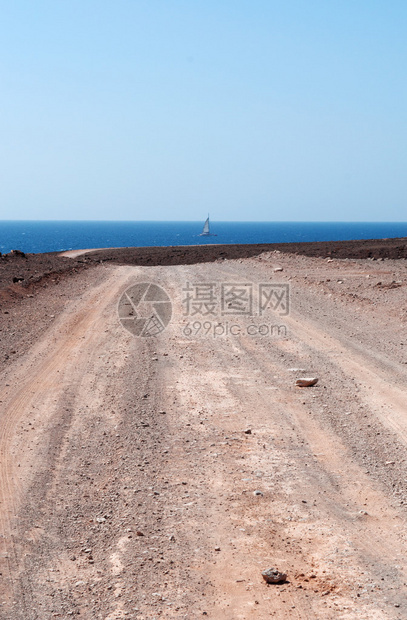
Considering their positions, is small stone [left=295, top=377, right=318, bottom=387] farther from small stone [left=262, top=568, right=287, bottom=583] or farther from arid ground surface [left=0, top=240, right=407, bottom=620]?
small stone [left=262, top=568, right=287, bottom=583]

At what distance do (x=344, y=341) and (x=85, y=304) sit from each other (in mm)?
7915

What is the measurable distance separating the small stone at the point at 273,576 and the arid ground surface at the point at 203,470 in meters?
0.05

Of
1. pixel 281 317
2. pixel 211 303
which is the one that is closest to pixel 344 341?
pixel 281 317

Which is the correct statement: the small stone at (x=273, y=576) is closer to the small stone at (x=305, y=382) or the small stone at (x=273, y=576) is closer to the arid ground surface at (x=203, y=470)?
the arid ground surface at (x=203, y=470)

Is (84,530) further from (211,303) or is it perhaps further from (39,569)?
(211,303)

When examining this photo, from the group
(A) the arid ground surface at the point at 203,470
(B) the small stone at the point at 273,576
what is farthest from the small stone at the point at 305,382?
(B) the small stone at the point at 273,576

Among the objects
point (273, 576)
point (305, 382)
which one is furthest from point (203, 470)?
point (305, 382)

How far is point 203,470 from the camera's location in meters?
6.70

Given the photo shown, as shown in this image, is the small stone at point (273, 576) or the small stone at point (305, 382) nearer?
the small stone at point (273, 576)

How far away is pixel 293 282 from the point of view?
2181 cm

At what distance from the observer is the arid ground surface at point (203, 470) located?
468cm

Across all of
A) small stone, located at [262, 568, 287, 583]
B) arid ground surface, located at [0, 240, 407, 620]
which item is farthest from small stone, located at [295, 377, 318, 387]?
small stone, located at [262, 568, 287, 583]

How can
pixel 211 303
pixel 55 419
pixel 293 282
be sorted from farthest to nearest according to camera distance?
pixel 293 282 → pixel 211 303 → pixel 55 419

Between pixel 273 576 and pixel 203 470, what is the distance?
2.09 meters
